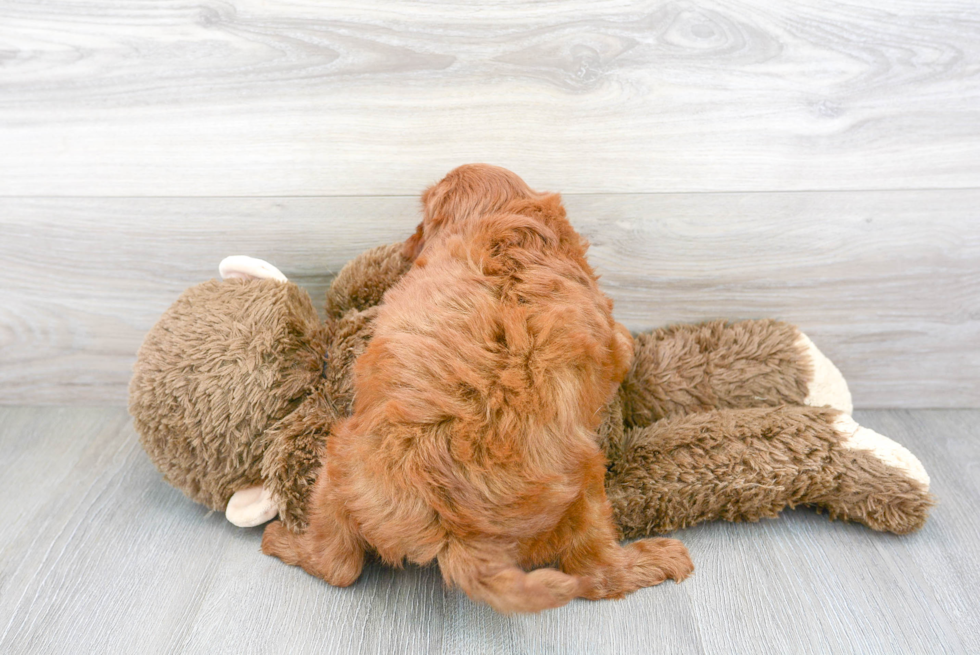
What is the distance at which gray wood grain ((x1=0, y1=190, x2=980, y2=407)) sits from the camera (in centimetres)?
116

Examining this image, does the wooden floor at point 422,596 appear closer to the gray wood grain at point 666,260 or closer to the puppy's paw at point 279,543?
the puppy's paw at point 279,543

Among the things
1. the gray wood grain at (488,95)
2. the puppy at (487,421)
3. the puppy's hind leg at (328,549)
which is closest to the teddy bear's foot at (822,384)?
the gray wood grain at (488,95)

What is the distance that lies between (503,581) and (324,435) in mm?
379

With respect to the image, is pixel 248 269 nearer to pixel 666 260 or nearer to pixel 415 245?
pixel 415 245

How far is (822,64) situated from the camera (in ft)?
3.52

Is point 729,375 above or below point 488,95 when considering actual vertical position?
below

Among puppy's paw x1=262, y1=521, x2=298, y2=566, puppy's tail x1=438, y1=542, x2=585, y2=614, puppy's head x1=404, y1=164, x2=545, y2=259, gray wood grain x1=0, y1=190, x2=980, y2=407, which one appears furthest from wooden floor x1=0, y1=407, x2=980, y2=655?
puppy's head x1=404, y1=164, x2=545, y2=259

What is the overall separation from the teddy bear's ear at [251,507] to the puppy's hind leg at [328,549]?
0.16ft

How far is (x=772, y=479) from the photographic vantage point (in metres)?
0.99

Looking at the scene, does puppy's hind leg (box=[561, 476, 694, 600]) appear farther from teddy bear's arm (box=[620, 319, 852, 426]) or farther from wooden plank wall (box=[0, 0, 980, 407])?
wooden plank wall (box=[0, 0, 980, 407])

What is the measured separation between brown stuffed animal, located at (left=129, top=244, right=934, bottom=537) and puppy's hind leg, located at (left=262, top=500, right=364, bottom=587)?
0.03m

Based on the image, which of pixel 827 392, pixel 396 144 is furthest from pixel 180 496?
pixel 827 392

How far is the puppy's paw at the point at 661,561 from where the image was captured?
0.93 meters

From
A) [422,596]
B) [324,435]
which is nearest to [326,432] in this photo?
[324,435]
